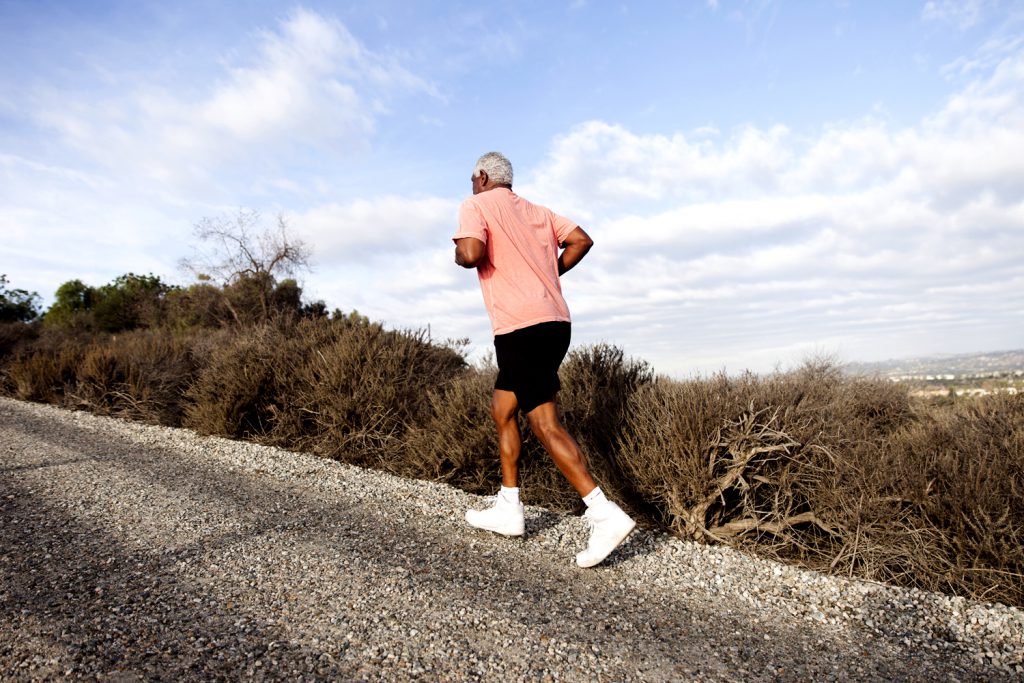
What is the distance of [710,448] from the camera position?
4.43 meters

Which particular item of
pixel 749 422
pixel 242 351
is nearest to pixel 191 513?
pixel 749 422

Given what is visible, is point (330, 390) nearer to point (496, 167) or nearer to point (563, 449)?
point (496, 167)

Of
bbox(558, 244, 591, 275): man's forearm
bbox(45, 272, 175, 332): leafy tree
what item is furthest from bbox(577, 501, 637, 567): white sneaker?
bbox(45, 272, 175, 332): leafy tree

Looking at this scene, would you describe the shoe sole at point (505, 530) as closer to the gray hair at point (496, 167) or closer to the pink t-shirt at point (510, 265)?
the pink t-shirt at point (510, 265)

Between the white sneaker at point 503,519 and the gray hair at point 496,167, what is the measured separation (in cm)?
201

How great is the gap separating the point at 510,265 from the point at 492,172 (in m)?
0.68

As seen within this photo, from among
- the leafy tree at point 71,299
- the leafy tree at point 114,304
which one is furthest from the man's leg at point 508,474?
the leafy tree at point 71,299

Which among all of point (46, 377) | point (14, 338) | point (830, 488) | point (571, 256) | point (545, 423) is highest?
point (14, 338)

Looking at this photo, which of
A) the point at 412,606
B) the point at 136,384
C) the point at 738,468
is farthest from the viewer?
the point at 136,384

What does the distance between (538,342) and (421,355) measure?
5037 mm

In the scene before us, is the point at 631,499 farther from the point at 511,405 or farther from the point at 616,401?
the point at 511,405

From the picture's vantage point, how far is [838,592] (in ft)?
11.1

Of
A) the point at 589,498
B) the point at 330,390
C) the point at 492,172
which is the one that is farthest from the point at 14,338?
the point at 589,498

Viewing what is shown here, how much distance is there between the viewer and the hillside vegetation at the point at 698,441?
159 inches
